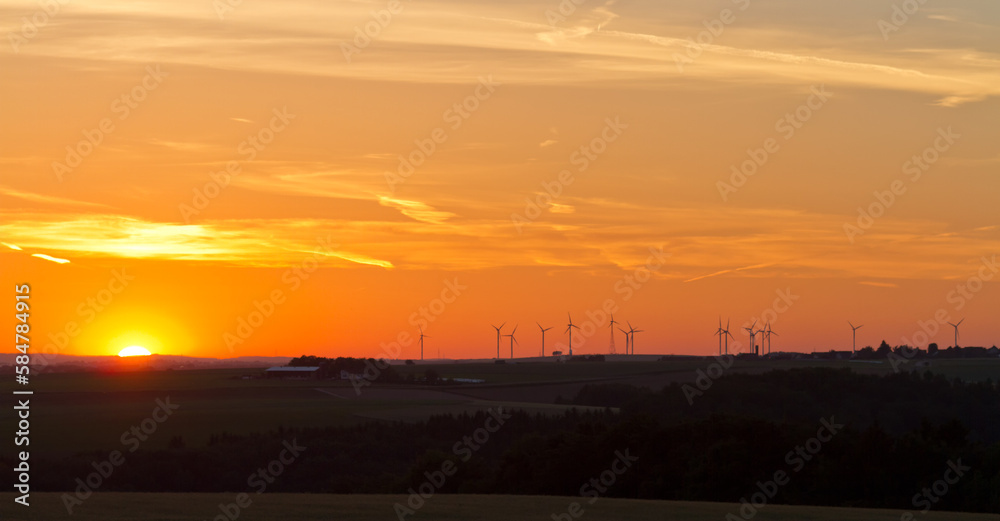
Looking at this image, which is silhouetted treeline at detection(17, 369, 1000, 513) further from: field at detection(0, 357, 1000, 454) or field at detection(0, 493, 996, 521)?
field at detection(0, 357, 1000, 454)

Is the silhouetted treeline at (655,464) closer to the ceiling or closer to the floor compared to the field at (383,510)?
closer to the ceiling

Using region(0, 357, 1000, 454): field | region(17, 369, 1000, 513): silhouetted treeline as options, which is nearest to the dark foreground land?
region(17, 369, 1000, 513): silhouetted treeline

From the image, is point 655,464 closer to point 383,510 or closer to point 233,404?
point 383,510

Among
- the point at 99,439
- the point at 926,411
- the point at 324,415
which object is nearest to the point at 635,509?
the point at 99,439

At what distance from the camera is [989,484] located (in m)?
50.2

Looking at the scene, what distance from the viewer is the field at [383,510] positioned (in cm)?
2959

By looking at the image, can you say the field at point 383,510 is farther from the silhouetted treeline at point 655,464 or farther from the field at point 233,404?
the field at point 233,404

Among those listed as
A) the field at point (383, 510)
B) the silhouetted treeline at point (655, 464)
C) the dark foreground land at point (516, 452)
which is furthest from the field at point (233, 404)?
the field at point (383, 510)

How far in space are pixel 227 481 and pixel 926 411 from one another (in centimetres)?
9940

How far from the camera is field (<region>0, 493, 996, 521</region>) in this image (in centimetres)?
2959

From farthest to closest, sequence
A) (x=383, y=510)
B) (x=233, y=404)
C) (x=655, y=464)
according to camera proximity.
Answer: (x=233, y=404) → (x=655, y=464) → (x=383, y=510)

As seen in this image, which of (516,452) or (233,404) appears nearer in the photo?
(516,452)

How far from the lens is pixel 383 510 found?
106 feet

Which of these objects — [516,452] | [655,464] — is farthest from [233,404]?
[655,464]
